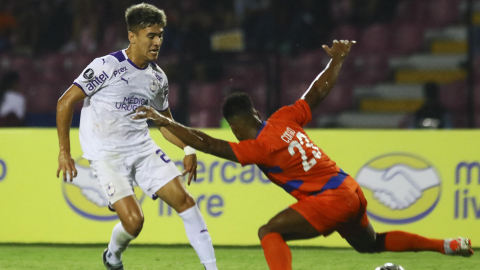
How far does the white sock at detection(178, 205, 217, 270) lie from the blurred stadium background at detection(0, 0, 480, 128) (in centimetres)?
541

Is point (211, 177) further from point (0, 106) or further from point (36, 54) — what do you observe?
point (36, 54)

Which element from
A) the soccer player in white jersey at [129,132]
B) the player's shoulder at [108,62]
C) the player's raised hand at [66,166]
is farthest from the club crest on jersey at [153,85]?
the player's raised hand at [66,166]

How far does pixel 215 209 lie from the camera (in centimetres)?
680

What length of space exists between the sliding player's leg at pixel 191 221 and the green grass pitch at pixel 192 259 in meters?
1.07

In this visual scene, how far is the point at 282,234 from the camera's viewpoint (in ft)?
14.0

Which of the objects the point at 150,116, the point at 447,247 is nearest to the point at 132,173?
the point at 150,116

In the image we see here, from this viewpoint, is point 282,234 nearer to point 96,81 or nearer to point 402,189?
point 96,81

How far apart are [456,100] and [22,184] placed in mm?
6903

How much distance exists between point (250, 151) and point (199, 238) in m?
0.88

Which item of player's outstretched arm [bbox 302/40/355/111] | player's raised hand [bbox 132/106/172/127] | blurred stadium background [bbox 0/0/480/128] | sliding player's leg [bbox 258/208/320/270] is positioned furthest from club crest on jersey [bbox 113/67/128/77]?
blurred stadium background [bbox 0/0/480/128]

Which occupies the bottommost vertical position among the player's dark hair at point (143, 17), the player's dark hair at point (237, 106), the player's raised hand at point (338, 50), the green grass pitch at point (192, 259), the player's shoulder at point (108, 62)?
the green grass pitch at point (192, 259)

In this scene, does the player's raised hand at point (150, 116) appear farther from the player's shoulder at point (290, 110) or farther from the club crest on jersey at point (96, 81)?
the player's shoulder at point (290, 110)

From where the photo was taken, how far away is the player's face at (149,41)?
469 centimetres

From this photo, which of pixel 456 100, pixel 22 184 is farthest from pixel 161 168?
pixel 456 100
